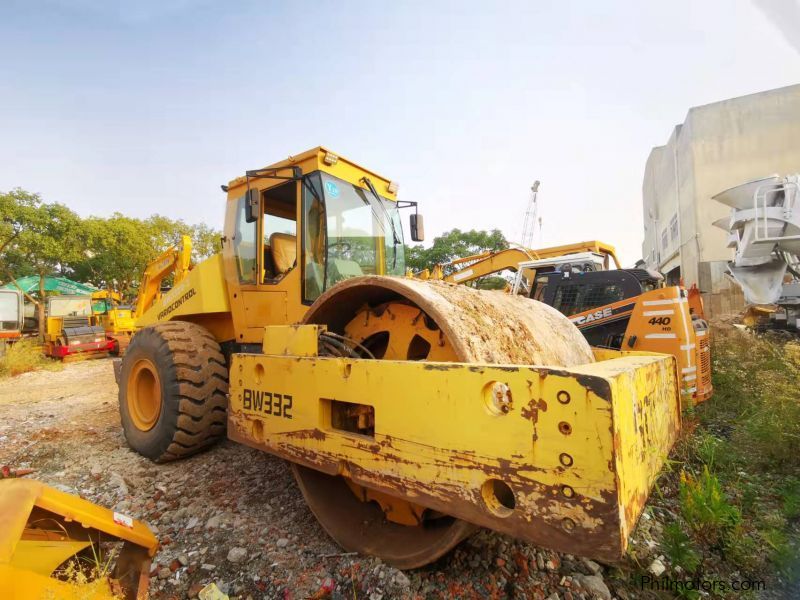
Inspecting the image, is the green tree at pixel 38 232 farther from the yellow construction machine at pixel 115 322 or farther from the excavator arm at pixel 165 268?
the excavator arm at pixel 165 268

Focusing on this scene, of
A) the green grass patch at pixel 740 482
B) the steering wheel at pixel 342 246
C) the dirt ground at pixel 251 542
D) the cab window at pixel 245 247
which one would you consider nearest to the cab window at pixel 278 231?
the cab window at pixel 245 247

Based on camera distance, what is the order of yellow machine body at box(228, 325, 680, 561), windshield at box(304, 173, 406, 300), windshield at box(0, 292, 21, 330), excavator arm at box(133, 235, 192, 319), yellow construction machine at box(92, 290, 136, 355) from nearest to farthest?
yellow machine body at box(228, 325, 680, 561) < windshield at box(304, 173, 406, 300) < excavator arm at box(133, 235, 192, 319) < windshield at box(0, 292, 21, 330) < yellow construction machine at box(92, 290, 136, 355)

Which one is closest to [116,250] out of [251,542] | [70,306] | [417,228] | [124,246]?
[124,246]

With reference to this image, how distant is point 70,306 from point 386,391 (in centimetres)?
1862

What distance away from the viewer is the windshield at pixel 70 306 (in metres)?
15.1

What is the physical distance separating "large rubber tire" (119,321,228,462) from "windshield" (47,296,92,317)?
15.1 metres

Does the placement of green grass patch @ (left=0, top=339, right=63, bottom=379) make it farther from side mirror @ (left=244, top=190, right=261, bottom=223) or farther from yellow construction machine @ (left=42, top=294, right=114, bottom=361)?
side mirror @ (left=244, top=190, right=261, bottom=223)

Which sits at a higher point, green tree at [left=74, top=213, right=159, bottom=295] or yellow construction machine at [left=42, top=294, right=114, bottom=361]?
green tree at [left=74, top=213, right=159, bottom=295]

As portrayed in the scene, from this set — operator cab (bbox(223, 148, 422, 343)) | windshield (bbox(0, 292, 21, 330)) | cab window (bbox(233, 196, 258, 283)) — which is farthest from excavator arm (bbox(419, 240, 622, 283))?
windshield (bbox(0, 292, 21, 330))

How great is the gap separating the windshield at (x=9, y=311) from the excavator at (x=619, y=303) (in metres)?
14.2

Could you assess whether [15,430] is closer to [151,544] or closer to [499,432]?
[151,544]

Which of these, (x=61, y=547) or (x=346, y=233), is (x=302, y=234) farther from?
(x=61, y=547)

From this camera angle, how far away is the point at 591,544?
114 centimetres

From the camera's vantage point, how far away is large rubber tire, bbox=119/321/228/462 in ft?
10.7
